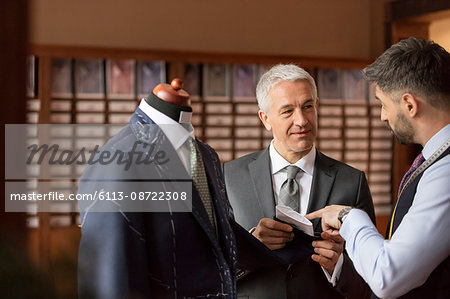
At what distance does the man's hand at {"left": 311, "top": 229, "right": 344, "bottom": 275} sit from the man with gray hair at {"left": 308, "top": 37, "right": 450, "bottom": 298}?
0.24m

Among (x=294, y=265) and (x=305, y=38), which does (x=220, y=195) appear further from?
(x=305, y=38)

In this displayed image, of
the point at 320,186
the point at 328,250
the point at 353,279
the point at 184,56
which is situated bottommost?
the point at 353,279

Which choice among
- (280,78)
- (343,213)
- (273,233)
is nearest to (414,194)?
(343,213)

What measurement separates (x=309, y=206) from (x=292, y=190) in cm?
10

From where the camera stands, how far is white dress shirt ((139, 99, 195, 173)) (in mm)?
1726

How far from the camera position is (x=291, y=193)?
241 centimetres

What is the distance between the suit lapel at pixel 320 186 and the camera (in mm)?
2387

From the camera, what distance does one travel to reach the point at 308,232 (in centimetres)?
225

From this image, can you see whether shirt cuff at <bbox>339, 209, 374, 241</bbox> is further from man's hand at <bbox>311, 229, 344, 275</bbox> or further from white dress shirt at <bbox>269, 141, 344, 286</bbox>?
white dress shirt at <bbox>269, 141, 344, 286</bbox>

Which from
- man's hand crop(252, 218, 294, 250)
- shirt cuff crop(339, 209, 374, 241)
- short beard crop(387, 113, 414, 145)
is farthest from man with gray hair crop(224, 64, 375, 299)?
short beard crop(387, 113, 414, 145)

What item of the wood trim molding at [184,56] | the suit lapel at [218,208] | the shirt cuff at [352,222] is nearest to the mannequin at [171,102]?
the suit lapel at [218,208]

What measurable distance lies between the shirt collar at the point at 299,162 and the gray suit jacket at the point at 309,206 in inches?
0.9

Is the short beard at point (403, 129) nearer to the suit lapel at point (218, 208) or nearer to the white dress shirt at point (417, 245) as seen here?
the white dress shirt at point (417, 245)

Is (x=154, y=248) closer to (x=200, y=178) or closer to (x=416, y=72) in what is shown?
(x=200, y=178)
